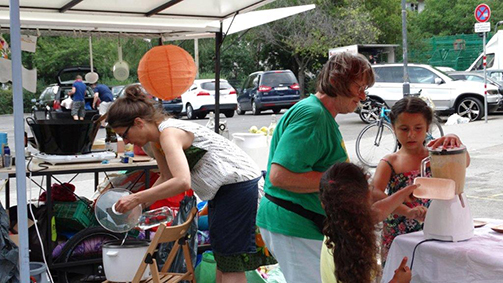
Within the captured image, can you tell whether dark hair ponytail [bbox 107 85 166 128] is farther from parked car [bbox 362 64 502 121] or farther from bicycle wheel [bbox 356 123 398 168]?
parked car [bbox 362 64 502 121]

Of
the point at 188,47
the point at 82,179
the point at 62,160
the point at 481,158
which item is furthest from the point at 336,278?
the point at 188,47

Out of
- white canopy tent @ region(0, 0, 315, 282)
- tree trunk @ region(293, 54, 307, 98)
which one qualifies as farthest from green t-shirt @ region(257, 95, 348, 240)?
tree trunk @ region(293, 54, 307, 98)

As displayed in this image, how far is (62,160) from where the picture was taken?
478 centimetres

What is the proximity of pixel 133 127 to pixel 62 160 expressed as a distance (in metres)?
1.56

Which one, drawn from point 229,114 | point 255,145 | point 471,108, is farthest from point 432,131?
point 229,114

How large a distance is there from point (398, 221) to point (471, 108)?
15505 mm

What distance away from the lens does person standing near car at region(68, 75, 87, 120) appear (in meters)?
17.5

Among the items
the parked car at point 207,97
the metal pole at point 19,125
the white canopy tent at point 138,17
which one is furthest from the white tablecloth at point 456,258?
the parked car at point 207,97

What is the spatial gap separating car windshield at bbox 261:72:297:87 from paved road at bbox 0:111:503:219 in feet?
10.0

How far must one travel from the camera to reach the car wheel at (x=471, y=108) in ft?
58.2

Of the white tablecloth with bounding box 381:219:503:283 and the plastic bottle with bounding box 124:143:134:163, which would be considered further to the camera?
the plastic bottle with bounding box 124:143:134:163

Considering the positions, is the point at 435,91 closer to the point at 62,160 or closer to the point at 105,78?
the point at 62,160

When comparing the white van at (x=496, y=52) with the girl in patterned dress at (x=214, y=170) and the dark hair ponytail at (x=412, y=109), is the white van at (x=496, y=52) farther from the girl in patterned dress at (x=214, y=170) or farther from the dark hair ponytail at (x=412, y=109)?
the girl in patterned dress at (x=214, y=170)

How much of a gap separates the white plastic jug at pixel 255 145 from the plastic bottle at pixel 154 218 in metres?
2.24
